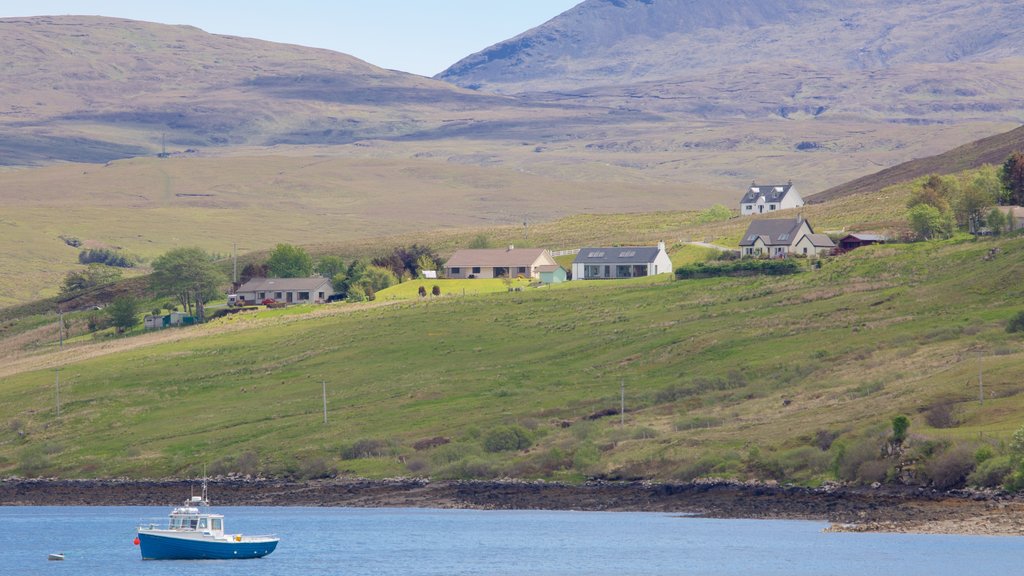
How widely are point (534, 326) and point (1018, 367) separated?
189 ft

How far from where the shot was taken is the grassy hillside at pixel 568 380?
106 meters

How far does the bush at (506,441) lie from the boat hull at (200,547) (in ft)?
113

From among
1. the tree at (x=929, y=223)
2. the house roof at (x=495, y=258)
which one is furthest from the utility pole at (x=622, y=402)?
the house roof at (x=495, y=258)

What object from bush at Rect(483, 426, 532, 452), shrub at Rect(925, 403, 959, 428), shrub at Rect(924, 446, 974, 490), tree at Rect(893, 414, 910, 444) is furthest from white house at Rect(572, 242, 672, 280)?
shrub at Rect(924, 446, 974, 490)

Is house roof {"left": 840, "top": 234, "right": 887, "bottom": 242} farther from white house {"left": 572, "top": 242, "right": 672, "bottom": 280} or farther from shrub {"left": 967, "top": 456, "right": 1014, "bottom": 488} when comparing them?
shrub {"left": 967, "top": 456, "right": 1014, "bottom": 488}

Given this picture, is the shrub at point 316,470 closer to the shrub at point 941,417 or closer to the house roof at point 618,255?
the shrub at point 941,417

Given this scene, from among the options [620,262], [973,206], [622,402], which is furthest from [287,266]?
[622,402]

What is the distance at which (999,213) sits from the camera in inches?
6344

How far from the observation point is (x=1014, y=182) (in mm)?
174125

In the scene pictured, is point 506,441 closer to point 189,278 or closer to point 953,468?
point 953,468

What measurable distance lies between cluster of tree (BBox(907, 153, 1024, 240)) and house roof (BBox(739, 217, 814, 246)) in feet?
41.7

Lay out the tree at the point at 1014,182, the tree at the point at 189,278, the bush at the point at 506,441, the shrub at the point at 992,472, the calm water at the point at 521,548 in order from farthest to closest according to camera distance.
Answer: the tree at the point at 189,278 → the tree at the point at 1014,182 → the bush at the point at 506,441 → the shrub at the point at 992,472 → the calm water at the point at 521,548

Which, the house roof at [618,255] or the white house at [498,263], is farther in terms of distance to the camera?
the white house at [498,263]

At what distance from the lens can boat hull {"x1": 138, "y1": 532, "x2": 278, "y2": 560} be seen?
79.5m
